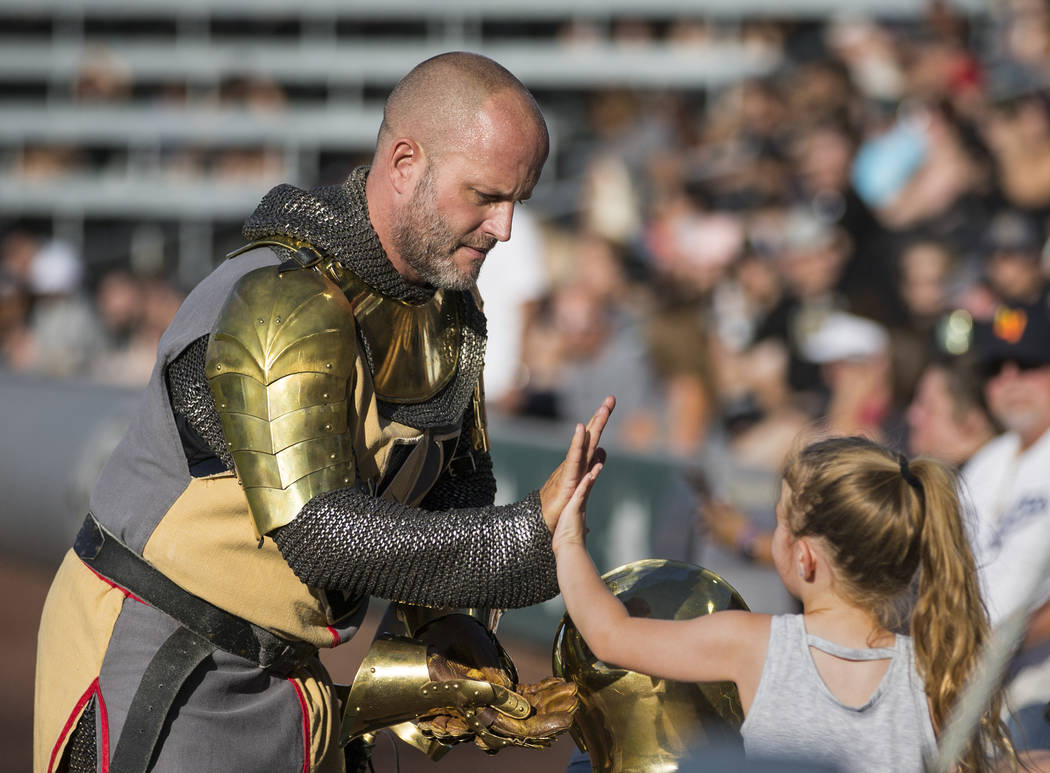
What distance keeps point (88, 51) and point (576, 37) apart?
5698 mm

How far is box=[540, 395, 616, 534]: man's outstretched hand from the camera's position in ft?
7.32

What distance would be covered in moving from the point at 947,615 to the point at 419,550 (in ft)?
3.09

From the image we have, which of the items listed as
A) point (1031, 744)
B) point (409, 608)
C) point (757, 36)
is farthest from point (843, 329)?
point (757, 36)

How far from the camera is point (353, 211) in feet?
8.20

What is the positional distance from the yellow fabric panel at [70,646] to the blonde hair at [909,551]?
4.14 ft

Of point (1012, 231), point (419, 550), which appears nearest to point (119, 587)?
point (419, 550)

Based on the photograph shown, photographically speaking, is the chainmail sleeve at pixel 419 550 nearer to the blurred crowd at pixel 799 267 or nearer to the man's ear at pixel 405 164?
the man's ear at pixel 405 164

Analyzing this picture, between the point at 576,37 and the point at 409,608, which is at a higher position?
the point at 576,37

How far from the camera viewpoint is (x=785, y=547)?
254 centimetres

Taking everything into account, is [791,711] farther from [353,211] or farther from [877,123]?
[877,123]

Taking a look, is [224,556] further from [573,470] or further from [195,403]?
[573,470]

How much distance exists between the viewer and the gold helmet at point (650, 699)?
2445 mm

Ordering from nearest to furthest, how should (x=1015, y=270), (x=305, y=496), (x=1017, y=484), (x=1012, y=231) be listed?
(x=305, y=496), (x=1017, y=484), (x=1015, y=270), (x=1012, y=231)

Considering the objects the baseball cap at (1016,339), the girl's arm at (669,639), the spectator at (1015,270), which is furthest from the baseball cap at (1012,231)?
the girl's arm at (669,639)
